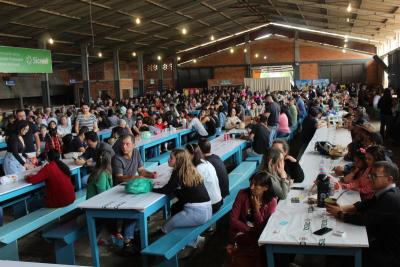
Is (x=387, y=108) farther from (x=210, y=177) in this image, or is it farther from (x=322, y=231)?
(x=322, y=231)

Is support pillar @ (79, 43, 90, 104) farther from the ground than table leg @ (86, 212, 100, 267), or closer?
farther from the ground

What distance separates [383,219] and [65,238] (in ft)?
9.07

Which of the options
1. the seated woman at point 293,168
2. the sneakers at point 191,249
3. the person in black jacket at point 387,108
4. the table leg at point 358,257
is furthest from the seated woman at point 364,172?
the person in black jacket at point 387,108

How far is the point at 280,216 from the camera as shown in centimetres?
342

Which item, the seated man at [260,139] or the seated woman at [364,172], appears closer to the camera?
the seated woman at [364,172]

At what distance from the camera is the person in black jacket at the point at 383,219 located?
2.96 meters

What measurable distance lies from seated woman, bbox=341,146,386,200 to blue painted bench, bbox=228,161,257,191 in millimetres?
1683

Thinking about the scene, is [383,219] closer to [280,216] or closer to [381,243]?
[381,243]

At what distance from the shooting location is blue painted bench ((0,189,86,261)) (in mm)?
4108

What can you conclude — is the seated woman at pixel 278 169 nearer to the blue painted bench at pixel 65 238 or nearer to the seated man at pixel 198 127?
the blue painted bench at pixel 65 238

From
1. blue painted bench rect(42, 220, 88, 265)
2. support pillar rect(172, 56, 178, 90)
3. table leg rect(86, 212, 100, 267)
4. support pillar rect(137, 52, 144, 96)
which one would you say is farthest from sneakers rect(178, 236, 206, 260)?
support pillar rect(172, 56, 178, 90)

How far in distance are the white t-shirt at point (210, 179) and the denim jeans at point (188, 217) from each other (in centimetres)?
26

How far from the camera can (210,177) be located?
14.5 ft

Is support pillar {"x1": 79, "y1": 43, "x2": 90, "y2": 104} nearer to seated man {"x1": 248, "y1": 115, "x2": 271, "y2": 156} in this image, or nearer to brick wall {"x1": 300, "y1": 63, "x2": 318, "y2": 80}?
seated man {"x1": 248, "y1": 115, "x2": 271, "y2": 156}
